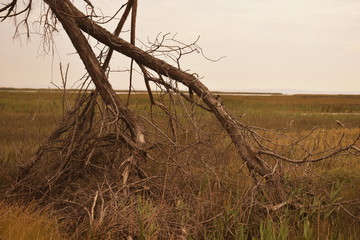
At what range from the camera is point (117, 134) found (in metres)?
3.88

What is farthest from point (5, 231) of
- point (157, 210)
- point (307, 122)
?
point (307, 122)

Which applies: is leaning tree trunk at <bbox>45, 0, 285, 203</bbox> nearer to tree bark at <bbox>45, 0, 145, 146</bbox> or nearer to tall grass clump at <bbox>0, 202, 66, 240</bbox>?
tree bark at <bbox>45, 0, 145, 146</bbox>

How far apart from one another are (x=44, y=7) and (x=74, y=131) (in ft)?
5.02

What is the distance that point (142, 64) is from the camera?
4.50 metres

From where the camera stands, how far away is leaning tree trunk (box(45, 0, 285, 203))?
13.0ft

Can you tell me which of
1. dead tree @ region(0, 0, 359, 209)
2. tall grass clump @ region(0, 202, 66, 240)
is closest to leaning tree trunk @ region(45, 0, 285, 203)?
dead tree @ region(0, 0, 359, 209)

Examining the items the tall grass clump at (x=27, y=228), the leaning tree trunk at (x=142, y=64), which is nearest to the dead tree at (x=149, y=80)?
the leaning tree trunk at (x=142, y=64)

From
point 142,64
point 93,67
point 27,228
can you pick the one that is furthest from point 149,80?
point 27,228

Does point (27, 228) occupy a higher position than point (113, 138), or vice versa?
point (113, 138)

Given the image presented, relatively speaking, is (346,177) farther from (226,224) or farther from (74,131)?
(74,131)

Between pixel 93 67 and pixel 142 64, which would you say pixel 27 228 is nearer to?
pixel 93 67

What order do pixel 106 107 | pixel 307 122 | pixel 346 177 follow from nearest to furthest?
pixel 106 107 → pixel 346 177 → pixel 307 122

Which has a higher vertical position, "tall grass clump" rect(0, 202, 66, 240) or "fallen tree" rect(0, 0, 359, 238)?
"fallen tree" rect(0, 0, 359, 238)

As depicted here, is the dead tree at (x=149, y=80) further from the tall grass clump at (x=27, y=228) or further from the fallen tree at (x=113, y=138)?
the tall grass clump at (x=27, y=228)
